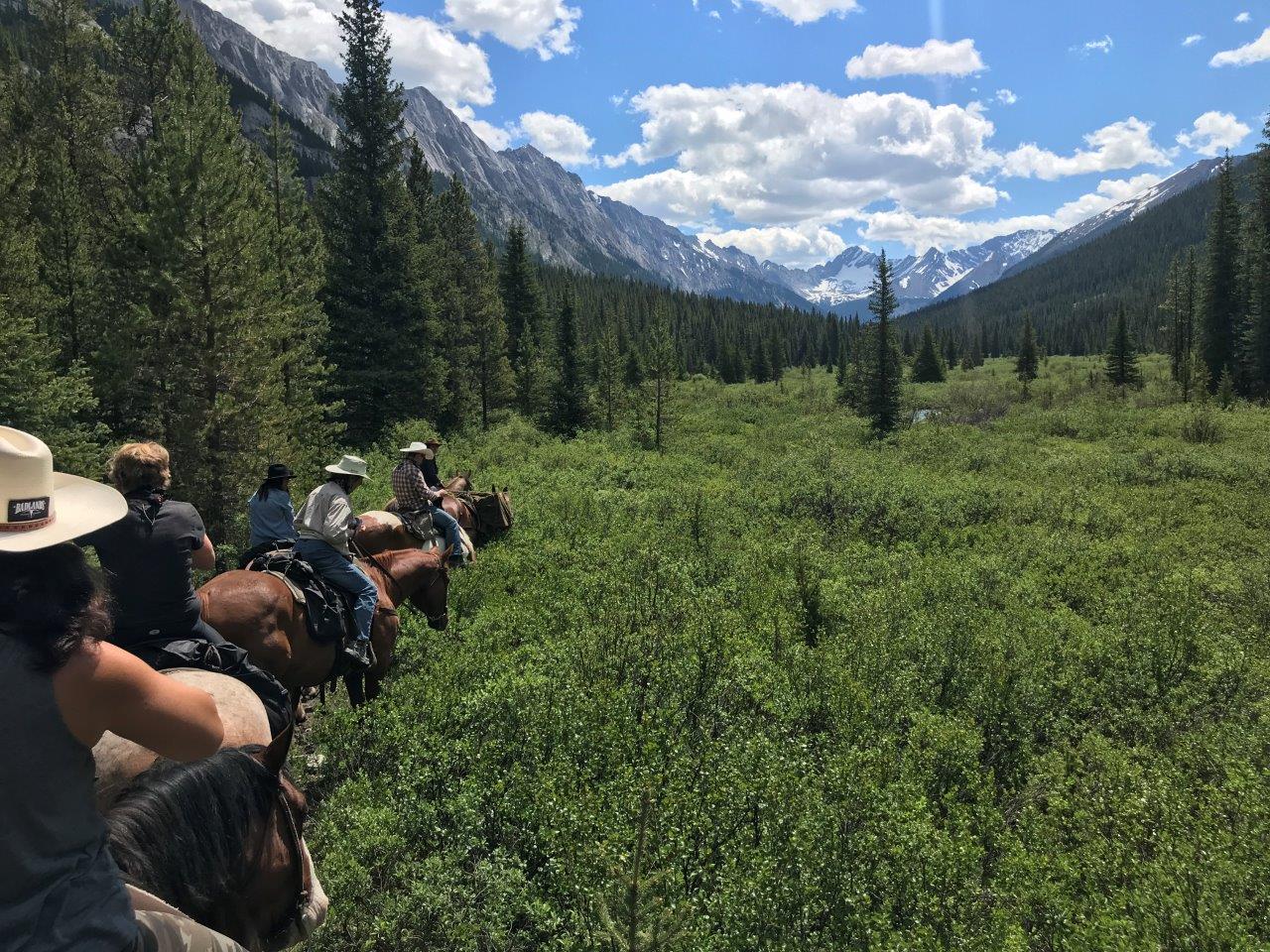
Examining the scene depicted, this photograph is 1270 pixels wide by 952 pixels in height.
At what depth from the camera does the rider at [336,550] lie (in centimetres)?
709

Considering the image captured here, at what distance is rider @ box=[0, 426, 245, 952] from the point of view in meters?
1.81

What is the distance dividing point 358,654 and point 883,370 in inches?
1297

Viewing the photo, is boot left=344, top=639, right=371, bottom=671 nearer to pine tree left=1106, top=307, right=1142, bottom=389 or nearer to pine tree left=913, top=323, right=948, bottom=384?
pine tree left=1106, top=307, right=1142, bottom=389

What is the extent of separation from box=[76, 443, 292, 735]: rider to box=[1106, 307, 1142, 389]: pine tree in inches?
2212

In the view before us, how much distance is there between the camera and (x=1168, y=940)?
3939 millimetres

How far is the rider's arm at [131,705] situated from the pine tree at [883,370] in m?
33.6

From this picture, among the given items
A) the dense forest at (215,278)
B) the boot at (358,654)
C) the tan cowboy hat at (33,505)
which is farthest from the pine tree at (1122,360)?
the tan cowboy hat at (33,505)

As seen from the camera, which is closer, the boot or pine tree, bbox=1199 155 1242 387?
the boot

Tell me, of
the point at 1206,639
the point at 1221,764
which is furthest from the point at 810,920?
the point at 1206,639

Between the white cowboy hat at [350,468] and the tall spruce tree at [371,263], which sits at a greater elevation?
the tall spruce tree at [371,263]

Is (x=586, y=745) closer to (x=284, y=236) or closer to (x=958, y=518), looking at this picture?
(x=958, y=518)

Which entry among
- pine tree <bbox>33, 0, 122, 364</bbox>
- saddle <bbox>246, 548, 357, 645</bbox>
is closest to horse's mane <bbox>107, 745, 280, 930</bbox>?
saddle <bbox>246, 548, 357, 645</bbox>

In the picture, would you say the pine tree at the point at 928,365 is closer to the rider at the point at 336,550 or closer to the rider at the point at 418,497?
the rider at the point at 418,497

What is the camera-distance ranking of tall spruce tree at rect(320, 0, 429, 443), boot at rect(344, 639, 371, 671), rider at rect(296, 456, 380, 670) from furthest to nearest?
tall spruce tree at rect(320, 0, 429, 443) < rider at rect(296, 456, 380, 670) < boot at rect(344, 639, 371, 671)
